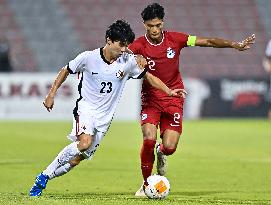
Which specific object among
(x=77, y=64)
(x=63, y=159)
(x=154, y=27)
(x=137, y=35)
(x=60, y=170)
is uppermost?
(x=154, y=27)

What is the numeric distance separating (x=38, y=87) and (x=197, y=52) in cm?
758

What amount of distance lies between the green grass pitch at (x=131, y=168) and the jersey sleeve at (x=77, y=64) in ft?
4.27

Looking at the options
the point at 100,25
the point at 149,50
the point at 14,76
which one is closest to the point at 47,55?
the point at 100,25

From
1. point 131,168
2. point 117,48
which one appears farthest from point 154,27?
point 131,168

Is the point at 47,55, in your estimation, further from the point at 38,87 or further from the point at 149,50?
the point at 149,50

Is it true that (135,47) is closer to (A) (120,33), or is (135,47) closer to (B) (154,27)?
(B) (154,27)

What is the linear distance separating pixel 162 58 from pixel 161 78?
23cm

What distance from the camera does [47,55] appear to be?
30.0m

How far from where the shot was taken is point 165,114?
34.1 feet

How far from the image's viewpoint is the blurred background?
2545 cm

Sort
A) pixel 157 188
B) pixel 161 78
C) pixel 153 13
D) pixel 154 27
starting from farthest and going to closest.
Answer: pixel 161 78
pixel 154 27
pixel 153 13
pixel 157 188

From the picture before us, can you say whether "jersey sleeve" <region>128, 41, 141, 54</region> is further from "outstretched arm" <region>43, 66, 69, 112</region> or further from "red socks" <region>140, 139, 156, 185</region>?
"outstretched arm" <region>43, 66, 69, 112</region>

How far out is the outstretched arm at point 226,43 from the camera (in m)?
9.88

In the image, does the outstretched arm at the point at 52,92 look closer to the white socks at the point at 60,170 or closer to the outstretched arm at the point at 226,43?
the white socks at the point at 60,170
